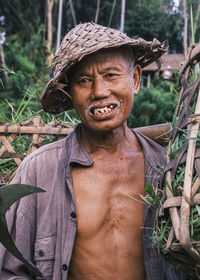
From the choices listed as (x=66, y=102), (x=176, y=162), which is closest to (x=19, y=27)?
(x=66, y=102)

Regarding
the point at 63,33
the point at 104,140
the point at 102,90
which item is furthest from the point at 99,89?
the point at 63,33

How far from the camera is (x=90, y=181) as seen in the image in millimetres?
1682

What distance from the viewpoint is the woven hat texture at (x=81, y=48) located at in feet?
4.91

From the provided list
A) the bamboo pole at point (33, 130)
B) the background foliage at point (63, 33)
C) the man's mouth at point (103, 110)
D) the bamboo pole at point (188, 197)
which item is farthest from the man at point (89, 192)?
the background foliage at point (63, 33)

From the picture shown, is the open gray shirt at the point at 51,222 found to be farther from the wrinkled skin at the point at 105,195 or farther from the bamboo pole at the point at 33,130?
the bamboo pole at the point at 33,130

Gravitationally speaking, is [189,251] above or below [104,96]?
below

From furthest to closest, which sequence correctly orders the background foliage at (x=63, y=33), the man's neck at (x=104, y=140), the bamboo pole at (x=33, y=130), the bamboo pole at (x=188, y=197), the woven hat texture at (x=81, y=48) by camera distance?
1. the background foliage at (x=63, y=33)
2. the bamboo pole at (x=33, y=130)
3. the man's neck at (x=104, y=140)
4. the woven hat texture at (x=81, y=48)
5. the bamboo pole at (x=188, y=197)

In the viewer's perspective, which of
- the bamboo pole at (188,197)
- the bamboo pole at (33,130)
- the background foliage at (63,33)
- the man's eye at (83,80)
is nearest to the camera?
the bamboo pole at (188,197)

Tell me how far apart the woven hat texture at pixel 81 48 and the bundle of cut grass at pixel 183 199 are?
0.45 m

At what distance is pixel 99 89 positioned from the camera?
156cm

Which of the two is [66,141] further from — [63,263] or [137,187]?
[63,263]

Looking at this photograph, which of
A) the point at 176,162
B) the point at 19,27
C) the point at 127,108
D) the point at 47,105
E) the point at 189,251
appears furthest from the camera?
the point at 19,27

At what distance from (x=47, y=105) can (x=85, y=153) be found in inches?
10.5

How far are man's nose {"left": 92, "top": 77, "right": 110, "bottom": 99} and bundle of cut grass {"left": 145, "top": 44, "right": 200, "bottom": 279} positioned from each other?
16.9 inches
